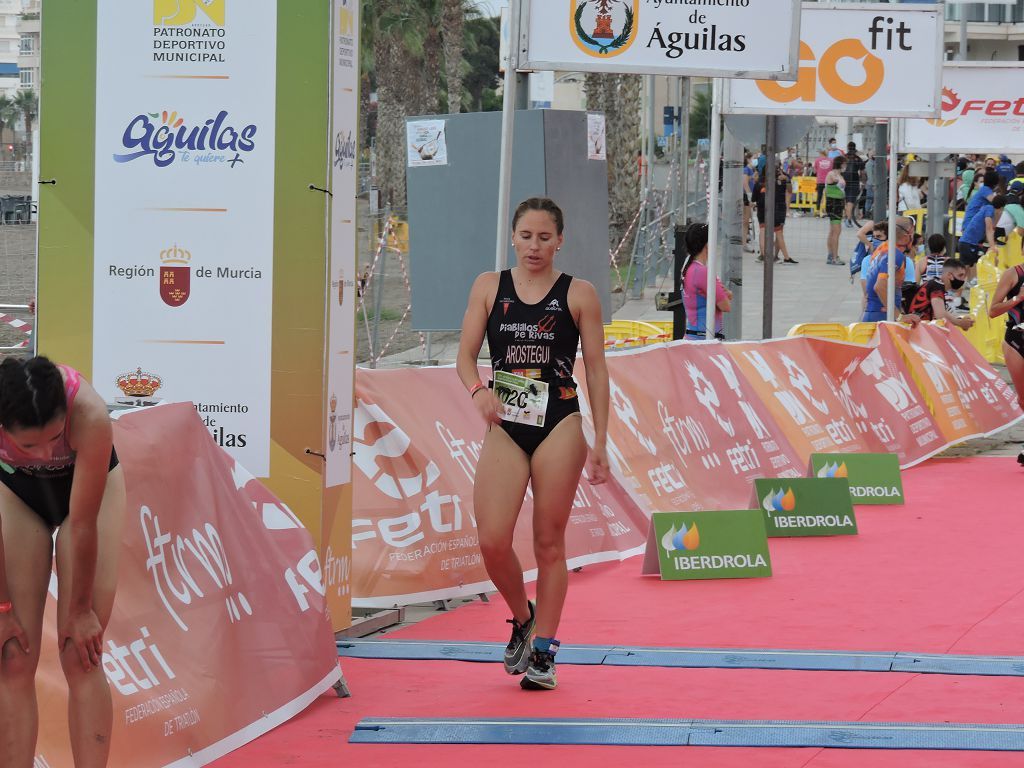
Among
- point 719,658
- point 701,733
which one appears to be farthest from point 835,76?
point 701,733

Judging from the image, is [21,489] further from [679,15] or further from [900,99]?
[900,99]

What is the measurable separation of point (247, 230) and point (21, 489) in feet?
8.78

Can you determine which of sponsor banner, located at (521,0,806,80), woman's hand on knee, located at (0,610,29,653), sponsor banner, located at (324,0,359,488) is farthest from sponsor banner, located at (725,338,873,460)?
woman's hand on knee, located at (0,610,29,653)

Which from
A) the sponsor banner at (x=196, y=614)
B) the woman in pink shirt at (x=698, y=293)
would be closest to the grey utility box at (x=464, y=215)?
the woman in pink shirt at (x=698, y=293)

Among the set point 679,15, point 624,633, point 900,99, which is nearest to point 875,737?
point 624,633

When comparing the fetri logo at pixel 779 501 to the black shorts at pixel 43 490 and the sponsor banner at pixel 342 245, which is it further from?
the black shorts at pixel 43 490

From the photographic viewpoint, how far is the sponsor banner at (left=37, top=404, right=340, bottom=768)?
516 centimetres

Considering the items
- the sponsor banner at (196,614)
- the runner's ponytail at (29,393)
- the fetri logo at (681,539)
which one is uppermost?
the runner's ponytail at (29,393)

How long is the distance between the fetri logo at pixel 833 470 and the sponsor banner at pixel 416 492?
3.33 metres

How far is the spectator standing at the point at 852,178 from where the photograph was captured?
37.6 m

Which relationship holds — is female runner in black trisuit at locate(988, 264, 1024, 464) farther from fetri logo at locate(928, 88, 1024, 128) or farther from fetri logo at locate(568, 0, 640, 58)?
fetri logo at locate(928, 88, 1024, 128)

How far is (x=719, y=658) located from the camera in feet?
23.2

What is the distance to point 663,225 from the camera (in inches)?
1357

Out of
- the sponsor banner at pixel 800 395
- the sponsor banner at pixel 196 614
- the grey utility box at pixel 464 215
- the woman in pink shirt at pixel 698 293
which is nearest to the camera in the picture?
the sponsor banner at pixel 196 614
